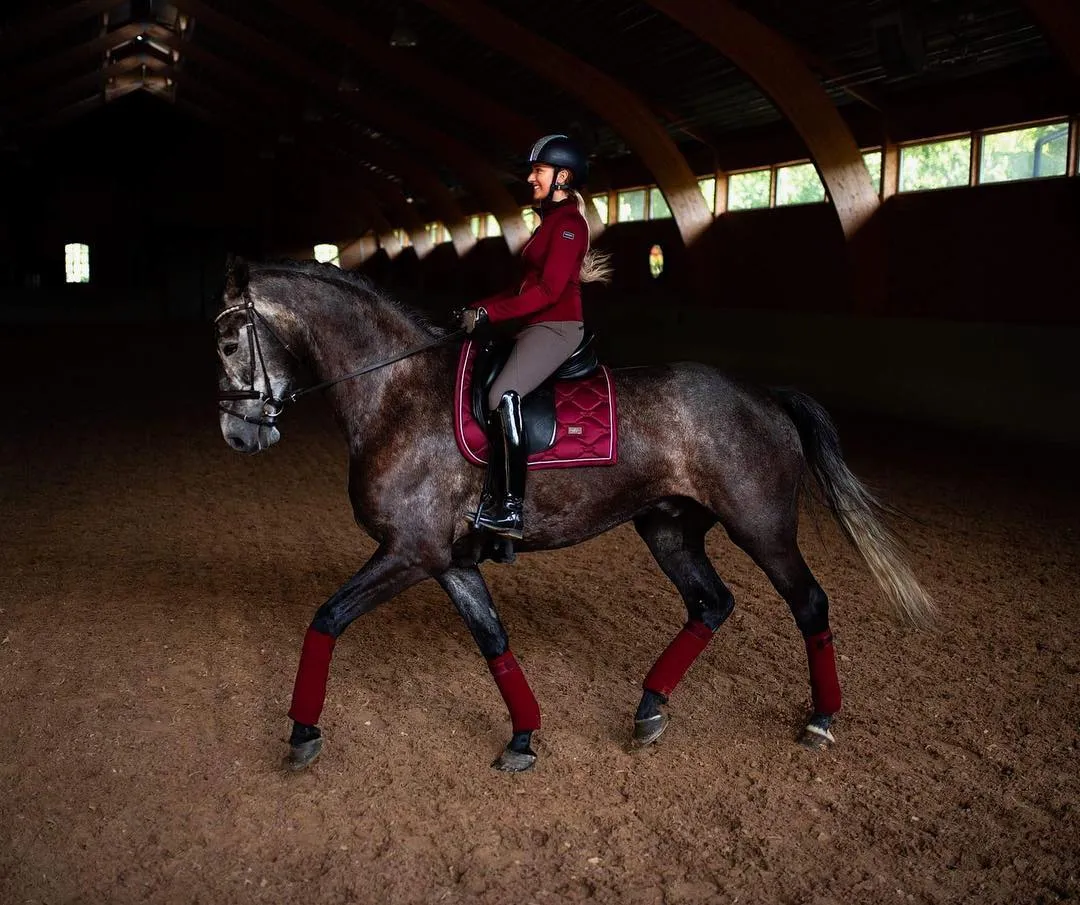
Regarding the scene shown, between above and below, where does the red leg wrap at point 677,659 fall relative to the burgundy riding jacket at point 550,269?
below

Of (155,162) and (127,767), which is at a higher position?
(155,162)

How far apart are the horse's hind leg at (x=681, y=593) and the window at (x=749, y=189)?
45.1ft

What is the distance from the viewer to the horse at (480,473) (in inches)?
156

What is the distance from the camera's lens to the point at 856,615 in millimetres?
5801

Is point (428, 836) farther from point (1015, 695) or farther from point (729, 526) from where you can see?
point (1015, 695)

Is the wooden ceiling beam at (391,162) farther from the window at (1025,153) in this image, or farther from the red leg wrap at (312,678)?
the red leg wrap at (312,678)

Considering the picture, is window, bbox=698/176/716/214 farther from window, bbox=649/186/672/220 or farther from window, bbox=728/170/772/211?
window, bbox=649/186/672/220

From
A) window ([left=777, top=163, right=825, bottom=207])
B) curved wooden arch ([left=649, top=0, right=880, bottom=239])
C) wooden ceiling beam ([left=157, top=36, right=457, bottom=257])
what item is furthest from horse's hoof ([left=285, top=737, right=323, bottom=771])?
wooden ceiling beam ([left=157, top=36, right=457, bottom=257])

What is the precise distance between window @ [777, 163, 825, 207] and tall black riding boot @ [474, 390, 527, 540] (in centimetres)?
1315

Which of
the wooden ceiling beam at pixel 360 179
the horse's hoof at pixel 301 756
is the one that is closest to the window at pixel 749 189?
the horse's hoof at pixel 301 756

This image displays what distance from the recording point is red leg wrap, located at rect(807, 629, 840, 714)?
13.9ft

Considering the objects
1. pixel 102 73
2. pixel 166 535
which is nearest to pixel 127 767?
pixel 166 535

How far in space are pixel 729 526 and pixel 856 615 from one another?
1931 millimetres

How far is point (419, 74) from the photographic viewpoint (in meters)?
19.5
